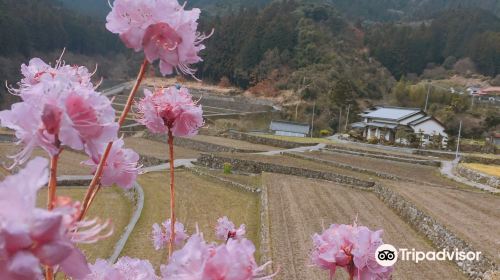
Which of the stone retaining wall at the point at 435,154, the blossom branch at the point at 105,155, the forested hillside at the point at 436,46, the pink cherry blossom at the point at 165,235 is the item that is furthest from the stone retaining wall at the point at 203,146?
the forested hillside at the point at 436,46

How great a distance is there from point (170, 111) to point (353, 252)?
631 millimetres

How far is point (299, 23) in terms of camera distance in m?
60.5

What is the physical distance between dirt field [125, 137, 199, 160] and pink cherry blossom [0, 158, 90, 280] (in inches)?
889

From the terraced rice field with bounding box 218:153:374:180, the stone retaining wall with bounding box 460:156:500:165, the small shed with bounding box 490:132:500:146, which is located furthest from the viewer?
the small shed with bounding box 490:132:500:146

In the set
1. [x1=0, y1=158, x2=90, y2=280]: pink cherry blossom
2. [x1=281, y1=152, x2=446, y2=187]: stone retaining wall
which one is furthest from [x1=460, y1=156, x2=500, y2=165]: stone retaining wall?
[x1=0, y1=158, x2=90, y2=280]: pink cherry blossom

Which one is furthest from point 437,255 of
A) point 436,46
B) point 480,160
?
point 436,46

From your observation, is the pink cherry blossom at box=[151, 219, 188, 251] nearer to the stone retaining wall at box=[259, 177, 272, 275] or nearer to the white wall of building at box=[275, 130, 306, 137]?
the stone retaining wall at box=[259, 177, 272, 275]

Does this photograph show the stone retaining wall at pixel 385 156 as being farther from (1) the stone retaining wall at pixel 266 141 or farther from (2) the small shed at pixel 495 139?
(2) the small shed at pixel 495 139

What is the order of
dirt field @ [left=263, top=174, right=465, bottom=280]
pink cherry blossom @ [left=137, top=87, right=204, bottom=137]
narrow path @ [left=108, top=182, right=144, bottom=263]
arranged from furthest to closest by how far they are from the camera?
narrow path @ [left=108, top=182, right=144, bottom=263] → dirt field @ [left=263, top=174, right=465, bottom=280] → pink cherry blossom @ [left=137, top=87, right=204, bottom=137]

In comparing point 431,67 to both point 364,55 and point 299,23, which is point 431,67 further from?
point 299,23

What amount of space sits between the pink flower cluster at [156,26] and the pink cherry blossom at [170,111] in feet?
1.31

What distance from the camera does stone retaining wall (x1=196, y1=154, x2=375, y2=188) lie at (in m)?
17.1

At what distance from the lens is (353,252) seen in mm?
1203

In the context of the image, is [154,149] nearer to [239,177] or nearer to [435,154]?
[239,177]
